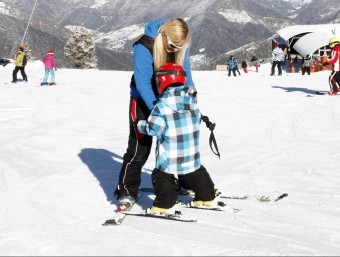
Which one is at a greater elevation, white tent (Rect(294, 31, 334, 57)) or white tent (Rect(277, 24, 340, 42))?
white tent (Rect(277, 24, 340, 42))

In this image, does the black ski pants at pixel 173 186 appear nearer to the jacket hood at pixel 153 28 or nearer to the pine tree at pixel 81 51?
the jacket hood at pixel 153 28

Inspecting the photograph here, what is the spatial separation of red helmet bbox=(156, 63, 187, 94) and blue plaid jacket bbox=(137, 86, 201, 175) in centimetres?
4

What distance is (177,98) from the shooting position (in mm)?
3676

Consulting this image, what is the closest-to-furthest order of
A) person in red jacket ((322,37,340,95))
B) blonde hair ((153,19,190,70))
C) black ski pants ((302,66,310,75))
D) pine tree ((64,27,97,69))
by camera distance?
blonde hair ((153,19,190,70)) → person in red jacket ((322,37,340,95)) → black ski pants ((302,66,310,75)) → pine tree ((64,27,97,69))

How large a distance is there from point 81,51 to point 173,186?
79.0 m

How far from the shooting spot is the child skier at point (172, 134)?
12.1 feet

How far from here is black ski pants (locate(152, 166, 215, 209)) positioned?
12.7 feet

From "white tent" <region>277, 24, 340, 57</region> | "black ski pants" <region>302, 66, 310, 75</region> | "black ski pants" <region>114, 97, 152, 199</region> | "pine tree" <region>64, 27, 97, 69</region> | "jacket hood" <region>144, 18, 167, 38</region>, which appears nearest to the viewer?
"jacket hood" <region>144, 18, 167, 38</region>

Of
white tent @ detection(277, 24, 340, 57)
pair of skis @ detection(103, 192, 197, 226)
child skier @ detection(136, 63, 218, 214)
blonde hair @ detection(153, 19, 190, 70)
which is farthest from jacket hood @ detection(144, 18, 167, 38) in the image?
white tent @ detection(277, 24, 340, 57)

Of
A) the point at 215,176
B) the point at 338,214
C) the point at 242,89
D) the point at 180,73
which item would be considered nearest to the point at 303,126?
the point at 215,176

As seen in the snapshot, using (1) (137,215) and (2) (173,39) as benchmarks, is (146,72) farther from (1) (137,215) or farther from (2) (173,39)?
(1) (137,215)

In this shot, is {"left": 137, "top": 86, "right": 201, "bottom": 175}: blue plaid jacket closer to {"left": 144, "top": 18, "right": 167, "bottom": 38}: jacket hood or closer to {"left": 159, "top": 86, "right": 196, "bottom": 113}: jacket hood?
{"left": 159, "top": 86, "right": 196, "bottom": 113}: jacket hood

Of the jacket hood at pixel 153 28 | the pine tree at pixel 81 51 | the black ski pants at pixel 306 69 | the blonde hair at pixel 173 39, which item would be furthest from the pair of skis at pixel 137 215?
the pine tree at pixel 81 51

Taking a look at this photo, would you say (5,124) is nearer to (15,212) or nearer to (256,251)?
(15,212)
